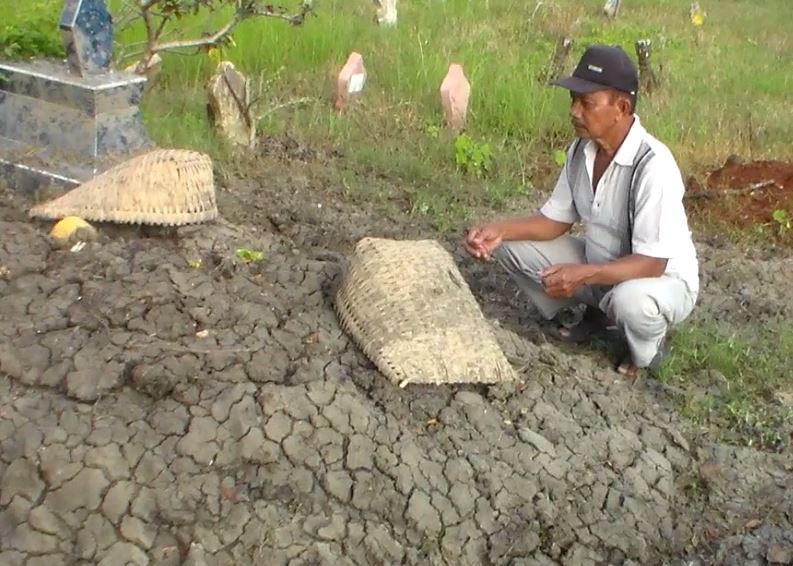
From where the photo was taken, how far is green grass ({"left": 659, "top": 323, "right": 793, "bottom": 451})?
3.89 metres

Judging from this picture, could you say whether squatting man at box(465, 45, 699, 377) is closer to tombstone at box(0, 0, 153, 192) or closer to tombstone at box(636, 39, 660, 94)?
tombstone at box(0, 0, 153, 192)

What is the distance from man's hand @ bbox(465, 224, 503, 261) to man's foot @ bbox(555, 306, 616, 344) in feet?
1.87

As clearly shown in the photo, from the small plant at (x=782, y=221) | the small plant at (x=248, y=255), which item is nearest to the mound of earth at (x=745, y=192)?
the small plant at (x=782, y=221)

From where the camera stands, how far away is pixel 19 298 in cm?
357

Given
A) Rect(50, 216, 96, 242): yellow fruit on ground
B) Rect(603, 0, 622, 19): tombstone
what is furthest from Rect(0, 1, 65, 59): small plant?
Rect(603, 0, 622, 19): tombstone

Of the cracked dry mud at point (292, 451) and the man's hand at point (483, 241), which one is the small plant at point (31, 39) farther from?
the man's hand at point (483, 241)

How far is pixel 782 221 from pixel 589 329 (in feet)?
6.73

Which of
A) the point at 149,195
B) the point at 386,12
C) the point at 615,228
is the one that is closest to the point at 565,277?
the point at 615,228

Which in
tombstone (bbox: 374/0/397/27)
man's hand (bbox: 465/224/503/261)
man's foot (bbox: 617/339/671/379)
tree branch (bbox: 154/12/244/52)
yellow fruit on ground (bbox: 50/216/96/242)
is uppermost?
man's hand (bbox: 465/224/503/261)

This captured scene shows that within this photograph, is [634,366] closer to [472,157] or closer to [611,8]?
[472,157]

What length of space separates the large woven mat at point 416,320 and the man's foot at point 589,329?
2.57 ft

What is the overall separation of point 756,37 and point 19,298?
970 centimetres

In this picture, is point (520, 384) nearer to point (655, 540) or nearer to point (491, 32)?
point (655, 540)

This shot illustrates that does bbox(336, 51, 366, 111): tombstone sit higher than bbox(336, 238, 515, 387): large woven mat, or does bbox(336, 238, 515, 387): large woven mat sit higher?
bbox(336, 238, 515, 387): large woven mat
